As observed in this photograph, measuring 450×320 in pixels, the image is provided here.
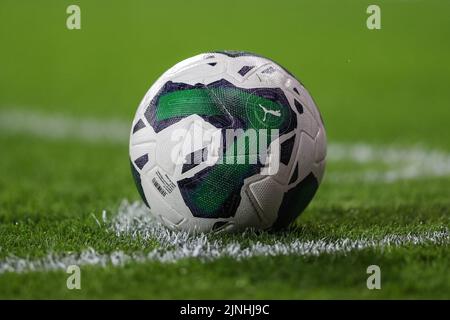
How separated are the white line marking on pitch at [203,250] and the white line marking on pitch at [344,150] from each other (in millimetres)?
2669

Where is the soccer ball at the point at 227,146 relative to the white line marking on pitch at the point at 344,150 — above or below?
above

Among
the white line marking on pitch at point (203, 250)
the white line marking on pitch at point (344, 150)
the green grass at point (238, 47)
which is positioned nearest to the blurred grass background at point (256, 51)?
the green grass at point (238, 47)

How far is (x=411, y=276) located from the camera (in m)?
3.87

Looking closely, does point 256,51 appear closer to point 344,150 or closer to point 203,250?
point 344,150

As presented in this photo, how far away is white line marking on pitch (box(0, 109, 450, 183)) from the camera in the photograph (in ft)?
24.9

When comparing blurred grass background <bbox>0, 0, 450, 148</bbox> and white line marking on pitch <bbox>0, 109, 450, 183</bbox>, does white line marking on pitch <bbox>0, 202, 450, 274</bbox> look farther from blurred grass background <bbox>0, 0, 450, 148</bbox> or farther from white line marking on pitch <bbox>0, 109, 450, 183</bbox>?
blurred grass background <bbox>0, 0, 450, 148</bbox>

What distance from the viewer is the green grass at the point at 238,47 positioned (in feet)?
12.8

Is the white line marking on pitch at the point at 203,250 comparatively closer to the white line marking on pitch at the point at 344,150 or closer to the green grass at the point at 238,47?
the green grass at the point at 238,47

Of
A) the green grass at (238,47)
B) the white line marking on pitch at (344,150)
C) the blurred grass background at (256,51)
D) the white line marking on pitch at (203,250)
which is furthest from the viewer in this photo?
the blurred grass background at (256,51)

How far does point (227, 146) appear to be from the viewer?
174 inches

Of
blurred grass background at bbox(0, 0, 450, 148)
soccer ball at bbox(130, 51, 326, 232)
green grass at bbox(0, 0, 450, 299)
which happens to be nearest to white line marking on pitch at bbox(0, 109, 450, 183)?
green grass at bbox(0, 0, 450, 299)

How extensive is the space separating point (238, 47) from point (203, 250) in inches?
502

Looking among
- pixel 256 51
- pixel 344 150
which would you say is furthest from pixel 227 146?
pixel 256 51

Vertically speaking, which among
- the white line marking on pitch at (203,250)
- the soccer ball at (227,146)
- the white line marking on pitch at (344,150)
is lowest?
the white line marking on pitch at (344,150)
